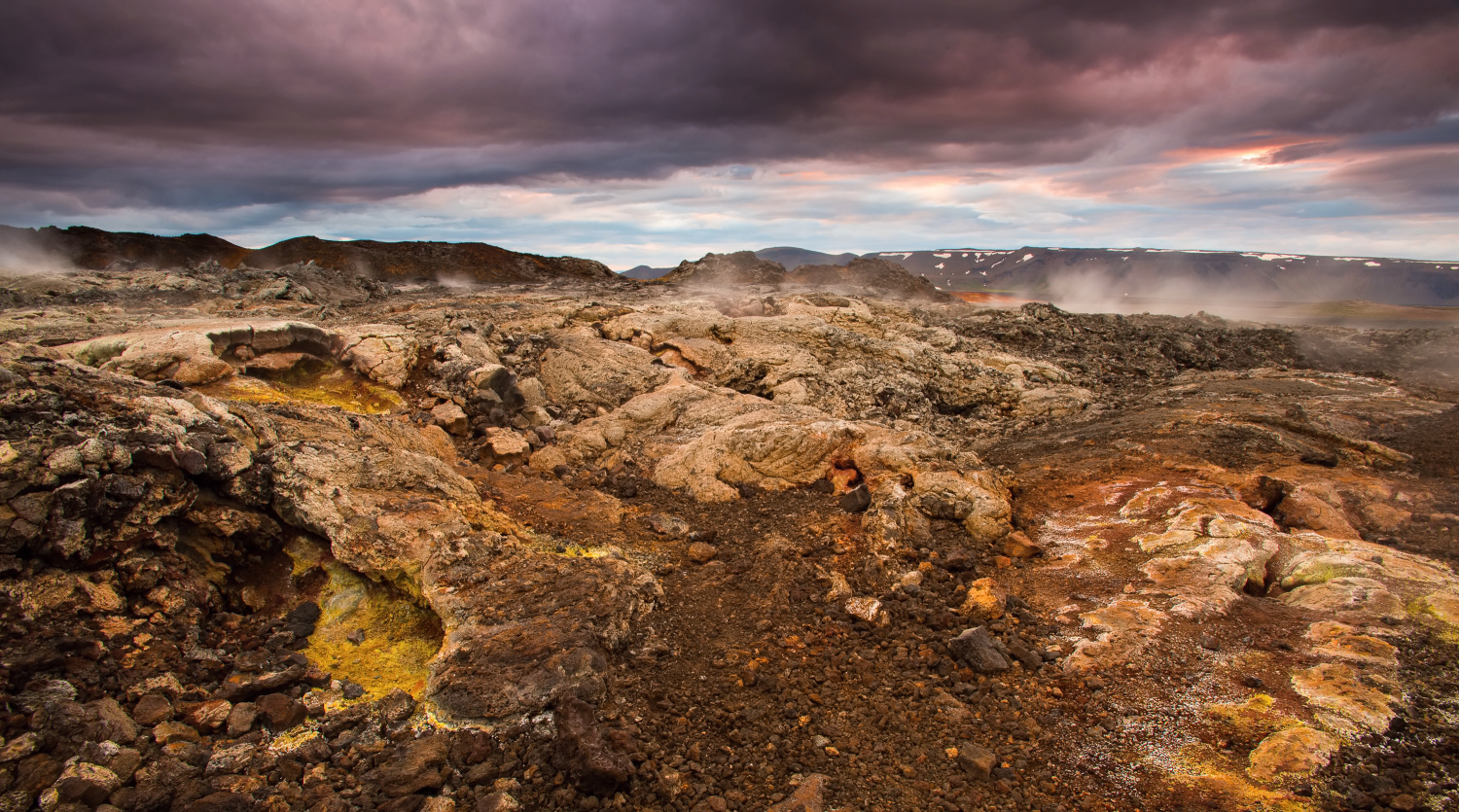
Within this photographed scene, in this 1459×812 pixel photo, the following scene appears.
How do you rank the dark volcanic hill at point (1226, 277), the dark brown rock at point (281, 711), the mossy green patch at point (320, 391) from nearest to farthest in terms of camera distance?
1. the dark brown rock at point (281, 711)
2. the mossy green patch at point (320, 391)
3. the dark volcanic hill at point (1226, 277)

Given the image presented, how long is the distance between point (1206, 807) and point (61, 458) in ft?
28.9

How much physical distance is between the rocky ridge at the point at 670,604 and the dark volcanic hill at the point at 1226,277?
73025mm

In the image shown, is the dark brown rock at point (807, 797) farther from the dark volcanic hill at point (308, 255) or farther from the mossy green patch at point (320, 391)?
the dark volcanic hill at point (308, 255)

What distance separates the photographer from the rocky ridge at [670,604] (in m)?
4.18

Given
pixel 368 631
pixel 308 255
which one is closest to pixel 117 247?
pixel 308 255

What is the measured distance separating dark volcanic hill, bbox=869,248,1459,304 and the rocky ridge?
7302 cm

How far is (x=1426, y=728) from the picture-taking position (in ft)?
14.3

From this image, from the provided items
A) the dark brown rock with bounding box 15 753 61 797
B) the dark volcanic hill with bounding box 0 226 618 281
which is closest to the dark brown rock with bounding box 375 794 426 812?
the dark brown rock with bounding box 15 753 61 797

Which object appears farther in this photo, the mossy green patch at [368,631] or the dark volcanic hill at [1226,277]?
the dark volcanic hill at [1226,277]

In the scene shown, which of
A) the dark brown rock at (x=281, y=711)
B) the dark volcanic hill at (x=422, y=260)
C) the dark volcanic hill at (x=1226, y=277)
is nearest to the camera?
the dark brown rock at (x=281, y=711)

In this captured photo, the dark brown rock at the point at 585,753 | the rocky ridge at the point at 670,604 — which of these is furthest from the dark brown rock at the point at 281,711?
the dark brown rock at the point at 585,753

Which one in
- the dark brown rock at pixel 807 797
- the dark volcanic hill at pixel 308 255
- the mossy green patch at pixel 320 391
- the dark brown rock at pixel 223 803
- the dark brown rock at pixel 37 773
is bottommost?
the dark brown rock at pixel 807 797

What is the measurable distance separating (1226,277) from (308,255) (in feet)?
412

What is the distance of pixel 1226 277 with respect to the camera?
99.8m
